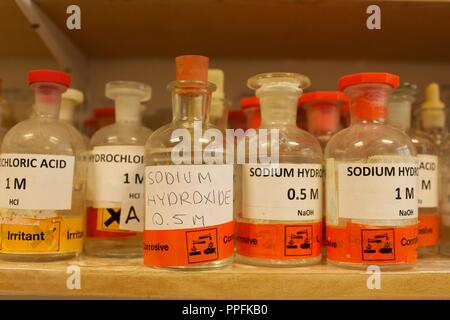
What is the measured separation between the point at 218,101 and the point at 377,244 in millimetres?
304

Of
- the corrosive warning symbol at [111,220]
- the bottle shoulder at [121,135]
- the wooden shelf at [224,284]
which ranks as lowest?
the wooden shelf at [224,284]

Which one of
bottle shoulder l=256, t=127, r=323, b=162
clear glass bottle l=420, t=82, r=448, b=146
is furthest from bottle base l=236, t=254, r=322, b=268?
clear glass bottle l=420, t=82, r=448, b=146

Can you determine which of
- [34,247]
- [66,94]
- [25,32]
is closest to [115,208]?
[34,247]

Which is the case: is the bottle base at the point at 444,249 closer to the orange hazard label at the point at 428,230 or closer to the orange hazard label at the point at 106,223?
the orange hazard label at the point at 428,230

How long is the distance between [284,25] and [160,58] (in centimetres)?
27

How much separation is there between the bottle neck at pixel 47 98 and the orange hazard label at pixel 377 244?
402 millimetres

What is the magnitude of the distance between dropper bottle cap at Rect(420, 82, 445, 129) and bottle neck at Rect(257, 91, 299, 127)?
268 millimetres

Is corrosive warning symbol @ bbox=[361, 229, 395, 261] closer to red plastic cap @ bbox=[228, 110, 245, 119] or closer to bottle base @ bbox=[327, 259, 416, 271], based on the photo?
bottle base @ bbox=[327, 259, 416, 271]

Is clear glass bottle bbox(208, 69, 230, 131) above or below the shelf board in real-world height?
below

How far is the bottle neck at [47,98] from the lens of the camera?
58 cm

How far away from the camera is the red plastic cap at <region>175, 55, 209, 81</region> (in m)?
0.52

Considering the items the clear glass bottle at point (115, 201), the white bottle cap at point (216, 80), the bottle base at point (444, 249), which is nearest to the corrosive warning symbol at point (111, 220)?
the clear glass bottle at point (115, 201)

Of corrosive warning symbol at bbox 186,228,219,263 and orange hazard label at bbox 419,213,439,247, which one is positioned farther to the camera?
orange hazard label at bbox 419,213,439,247

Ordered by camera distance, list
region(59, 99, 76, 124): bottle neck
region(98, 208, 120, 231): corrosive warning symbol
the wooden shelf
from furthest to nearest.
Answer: region(59, 99, 76, 124): bottle neck → region(98, 208, 120, 231): corrosive warning symbol → the wooden shelf
